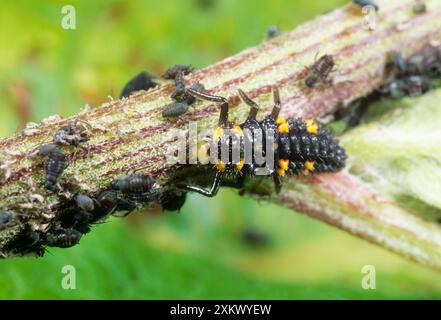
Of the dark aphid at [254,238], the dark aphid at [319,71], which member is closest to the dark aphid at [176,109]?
the dark aphid at [319,71]

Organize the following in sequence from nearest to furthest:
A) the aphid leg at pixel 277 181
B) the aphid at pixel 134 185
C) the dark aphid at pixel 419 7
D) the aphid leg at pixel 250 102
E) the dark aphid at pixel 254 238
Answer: the aphid at pixel 134 185
the aphid leg at pixel 250 102
the aphid leg at pixel 277 181
the dark aphid at pixel 419 7
the dark aphid at pixel 254 238

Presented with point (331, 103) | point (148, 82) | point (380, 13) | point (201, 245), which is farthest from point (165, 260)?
point (380, 13)

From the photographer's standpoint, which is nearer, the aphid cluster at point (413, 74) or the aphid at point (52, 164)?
the aphid at point (52, 164)

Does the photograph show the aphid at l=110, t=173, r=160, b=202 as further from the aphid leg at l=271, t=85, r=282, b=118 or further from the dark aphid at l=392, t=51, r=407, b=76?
the dark aphid at l=392, t=51, r=407, b=76

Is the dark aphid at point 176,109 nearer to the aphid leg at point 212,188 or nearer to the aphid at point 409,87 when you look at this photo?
the aphid leg at point 212,188

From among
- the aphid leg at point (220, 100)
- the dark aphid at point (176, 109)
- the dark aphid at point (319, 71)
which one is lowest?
the dark aphid at point (176, 109)

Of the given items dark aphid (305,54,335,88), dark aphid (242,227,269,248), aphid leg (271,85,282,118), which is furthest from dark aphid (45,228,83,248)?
dark aphid (242,227,269,248)

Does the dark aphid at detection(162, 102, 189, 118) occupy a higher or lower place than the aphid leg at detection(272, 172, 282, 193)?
higher
